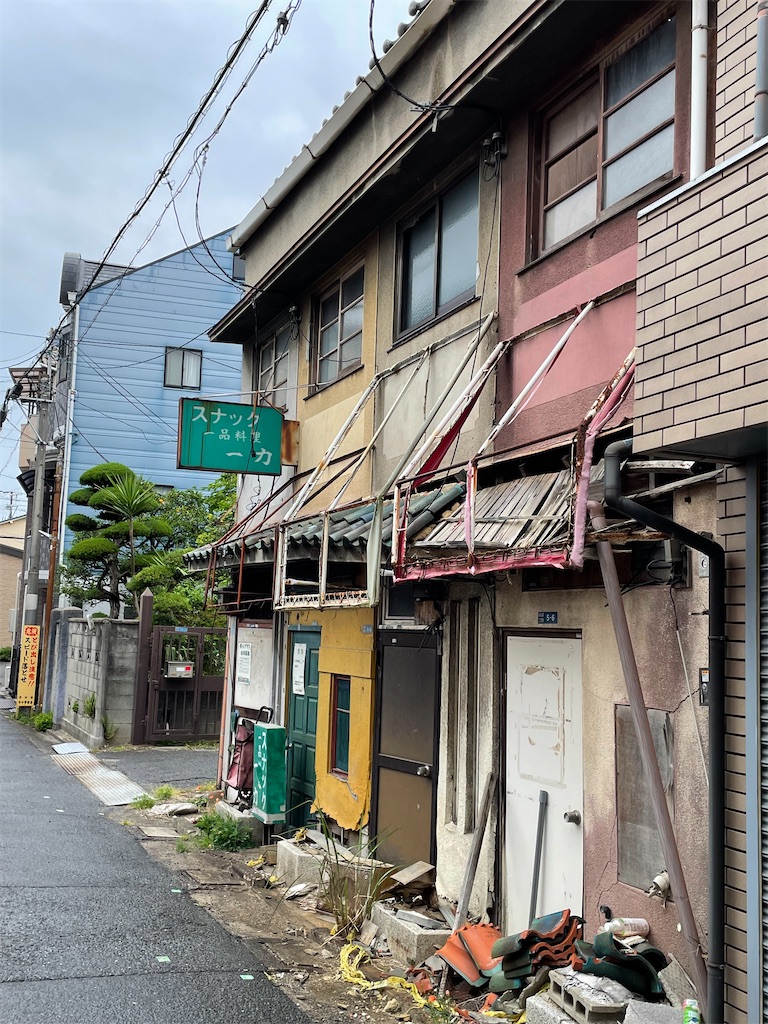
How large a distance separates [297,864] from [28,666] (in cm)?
1858

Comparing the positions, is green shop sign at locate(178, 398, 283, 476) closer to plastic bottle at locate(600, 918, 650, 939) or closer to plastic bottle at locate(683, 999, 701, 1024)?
plastic bottle at locate(600, 918, 650, 939)

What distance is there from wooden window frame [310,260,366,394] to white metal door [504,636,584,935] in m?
4.91

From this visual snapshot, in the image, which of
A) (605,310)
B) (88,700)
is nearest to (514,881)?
(605,310)

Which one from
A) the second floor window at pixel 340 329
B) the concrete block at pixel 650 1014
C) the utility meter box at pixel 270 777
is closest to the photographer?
the concrete block at pixel 650 1014

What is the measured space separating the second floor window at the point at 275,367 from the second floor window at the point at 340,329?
2.72ft

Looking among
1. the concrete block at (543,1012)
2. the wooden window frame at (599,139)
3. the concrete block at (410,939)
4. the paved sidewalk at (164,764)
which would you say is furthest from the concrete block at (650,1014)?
the paved sidewalk at (164,764)

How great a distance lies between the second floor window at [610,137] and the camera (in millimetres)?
6551

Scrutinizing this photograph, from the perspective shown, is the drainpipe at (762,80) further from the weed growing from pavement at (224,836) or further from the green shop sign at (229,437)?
the weed growing from pavement at (224,836)

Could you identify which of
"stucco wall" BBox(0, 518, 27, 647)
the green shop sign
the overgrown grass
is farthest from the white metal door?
"stucco wall" BBox(0, 518, 27, 647)

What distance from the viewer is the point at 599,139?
7160 mm

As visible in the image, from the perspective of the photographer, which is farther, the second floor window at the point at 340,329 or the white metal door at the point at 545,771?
the second floor window at the point at 340,329

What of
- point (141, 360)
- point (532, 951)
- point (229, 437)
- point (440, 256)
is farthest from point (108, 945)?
point (141, 360)

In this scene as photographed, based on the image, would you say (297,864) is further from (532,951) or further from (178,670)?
(178,670)

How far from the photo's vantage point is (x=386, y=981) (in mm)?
6879
